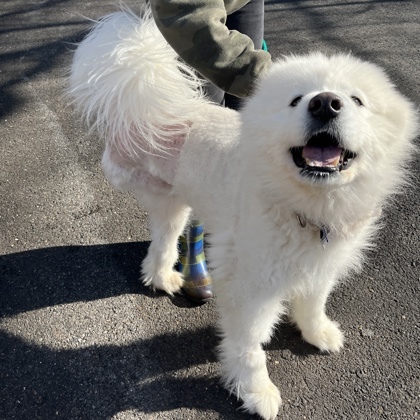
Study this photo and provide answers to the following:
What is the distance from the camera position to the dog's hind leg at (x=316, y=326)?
6.52 ft

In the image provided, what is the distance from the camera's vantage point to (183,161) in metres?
1.87

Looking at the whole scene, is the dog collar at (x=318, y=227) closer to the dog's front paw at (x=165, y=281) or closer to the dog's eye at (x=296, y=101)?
the dog's eye at (x=296, y=101)

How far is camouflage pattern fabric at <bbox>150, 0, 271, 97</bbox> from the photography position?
157cm

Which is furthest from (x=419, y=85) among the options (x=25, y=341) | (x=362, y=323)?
(x=25, y=341)

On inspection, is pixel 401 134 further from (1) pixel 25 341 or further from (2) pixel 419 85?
(2) pixel 419 85

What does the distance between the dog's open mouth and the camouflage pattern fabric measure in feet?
1.41

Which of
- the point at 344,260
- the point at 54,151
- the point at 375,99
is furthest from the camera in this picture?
the point at 54,151

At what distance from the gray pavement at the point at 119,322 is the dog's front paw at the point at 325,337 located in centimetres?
4

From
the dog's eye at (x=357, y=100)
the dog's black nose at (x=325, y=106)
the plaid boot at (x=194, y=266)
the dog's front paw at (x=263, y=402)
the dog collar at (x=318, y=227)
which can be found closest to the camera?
the dog's black nose at (x=325, y=106)

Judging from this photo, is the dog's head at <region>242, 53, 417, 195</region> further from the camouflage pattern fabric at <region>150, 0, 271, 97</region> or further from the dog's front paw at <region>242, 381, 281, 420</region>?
the dog's front paw at <region>242, 381, 281, 420</region>

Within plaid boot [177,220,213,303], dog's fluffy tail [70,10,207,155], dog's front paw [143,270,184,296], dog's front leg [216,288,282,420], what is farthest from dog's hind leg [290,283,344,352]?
dog's fluffy tail [70,10,207,155]

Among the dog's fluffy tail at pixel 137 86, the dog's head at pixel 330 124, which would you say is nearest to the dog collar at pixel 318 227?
the dog's head at pixel 330 124

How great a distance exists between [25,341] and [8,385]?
0.22m

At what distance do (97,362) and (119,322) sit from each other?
0.76 feet
